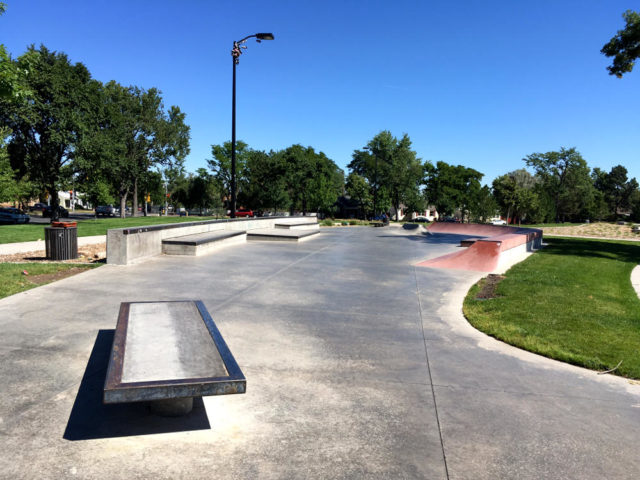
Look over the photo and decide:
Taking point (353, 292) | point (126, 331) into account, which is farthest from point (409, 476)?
point (353, 292)

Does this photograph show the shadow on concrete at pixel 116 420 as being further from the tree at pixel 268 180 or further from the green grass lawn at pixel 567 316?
the tree at pixel 268 180

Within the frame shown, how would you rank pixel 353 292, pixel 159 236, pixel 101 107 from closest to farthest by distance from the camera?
pixel 353 292 → pixel 159 236 → pixel 101 107

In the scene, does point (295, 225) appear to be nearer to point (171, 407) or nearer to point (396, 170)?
point (171, 407)

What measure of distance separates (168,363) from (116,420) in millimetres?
631

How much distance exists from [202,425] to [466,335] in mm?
4181

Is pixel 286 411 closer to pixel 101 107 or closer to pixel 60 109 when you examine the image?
pixel 60 109

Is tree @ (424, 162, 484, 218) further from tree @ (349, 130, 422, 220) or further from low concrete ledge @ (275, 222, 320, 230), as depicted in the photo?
low concrete ledge @ (275, 222, 320, 230)

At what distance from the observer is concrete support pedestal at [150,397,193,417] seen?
Result: 3.52m

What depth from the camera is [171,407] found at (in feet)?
11.6

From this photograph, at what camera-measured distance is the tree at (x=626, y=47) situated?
20953 mm

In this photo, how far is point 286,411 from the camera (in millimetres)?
3650

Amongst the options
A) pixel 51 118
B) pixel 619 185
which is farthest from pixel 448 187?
pixel 619 185

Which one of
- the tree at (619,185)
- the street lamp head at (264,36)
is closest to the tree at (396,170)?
the street lamp head at (264,36)

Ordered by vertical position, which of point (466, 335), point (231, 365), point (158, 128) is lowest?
point (466, 335)
